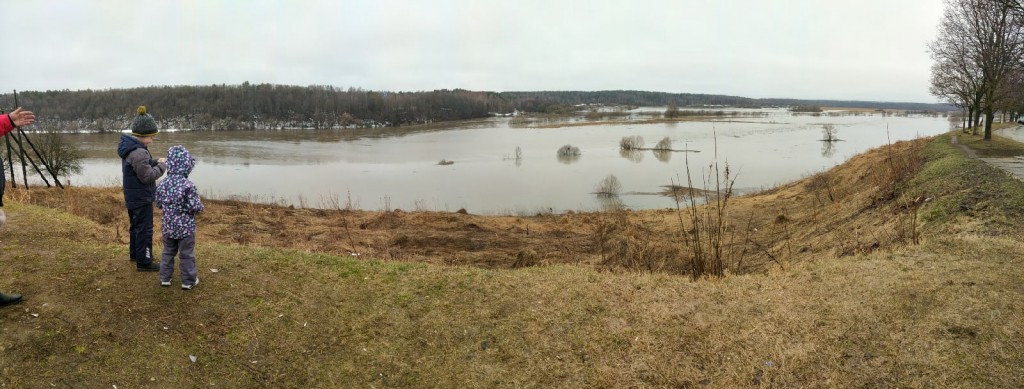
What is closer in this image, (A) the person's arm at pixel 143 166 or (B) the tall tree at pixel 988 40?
(A) the person's arm at pixel 143 166

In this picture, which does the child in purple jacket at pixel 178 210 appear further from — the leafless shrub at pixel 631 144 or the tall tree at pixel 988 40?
the leafless shrub at pixel 631 144

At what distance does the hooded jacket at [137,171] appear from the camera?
5.13 m

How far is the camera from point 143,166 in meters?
5.13

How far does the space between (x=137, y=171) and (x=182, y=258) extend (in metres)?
0.97

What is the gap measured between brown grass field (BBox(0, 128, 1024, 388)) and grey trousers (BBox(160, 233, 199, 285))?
18cm

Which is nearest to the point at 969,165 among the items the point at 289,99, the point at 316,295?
the point at 316,295

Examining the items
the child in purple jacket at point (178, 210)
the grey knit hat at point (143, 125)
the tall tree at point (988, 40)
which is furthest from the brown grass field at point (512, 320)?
the tall tree at point (988, 40)

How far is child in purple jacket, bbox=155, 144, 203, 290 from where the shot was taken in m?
4.98

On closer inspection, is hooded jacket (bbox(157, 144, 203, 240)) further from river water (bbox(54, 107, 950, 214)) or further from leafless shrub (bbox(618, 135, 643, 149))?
leafless shrub (bbox(618, 135, 643, 149))

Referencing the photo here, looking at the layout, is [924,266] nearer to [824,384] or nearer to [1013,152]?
[824,384]

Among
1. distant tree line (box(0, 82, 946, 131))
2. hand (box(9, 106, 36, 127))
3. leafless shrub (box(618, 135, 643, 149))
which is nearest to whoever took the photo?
hand (box(9, 106, 36, 127))

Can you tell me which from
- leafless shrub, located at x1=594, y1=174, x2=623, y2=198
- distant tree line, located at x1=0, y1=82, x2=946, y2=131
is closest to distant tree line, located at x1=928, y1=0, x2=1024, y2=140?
leafless shrub, located at x1=594, y1=174, x2=623, y2=198

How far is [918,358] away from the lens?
4102 millimetres

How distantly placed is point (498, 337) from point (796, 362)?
2.62 m
